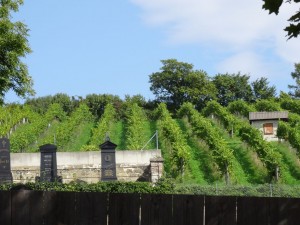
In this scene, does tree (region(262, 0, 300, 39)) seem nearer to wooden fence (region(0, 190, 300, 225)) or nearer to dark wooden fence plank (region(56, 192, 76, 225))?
wooden fence (region(0, 190, 300, 225))

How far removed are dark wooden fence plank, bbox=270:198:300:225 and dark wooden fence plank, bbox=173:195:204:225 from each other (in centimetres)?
86

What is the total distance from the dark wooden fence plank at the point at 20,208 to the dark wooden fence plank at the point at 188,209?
7.29 feet

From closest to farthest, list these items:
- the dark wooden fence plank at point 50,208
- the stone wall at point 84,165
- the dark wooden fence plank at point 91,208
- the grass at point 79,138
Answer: the dark wooden fence plank at point 91,208, the dark wooden fence plank at point 50,208, the stone wall at point 84,165, the grass at point 79,138

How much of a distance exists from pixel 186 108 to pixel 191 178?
104 feet

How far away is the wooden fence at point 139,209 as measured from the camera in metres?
6.25

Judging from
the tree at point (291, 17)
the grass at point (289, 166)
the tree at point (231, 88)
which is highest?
the tree at point (231, 88)

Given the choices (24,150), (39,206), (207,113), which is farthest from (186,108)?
(39,206)

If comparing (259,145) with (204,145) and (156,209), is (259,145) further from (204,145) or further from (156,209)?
(156,209)

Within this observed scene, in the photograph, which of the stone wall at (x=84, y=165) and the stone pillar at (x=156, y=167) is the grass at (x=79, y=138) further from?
the stone pillar at (x=156, y=167)

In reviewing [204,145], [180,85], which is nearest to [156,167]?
[204,145]

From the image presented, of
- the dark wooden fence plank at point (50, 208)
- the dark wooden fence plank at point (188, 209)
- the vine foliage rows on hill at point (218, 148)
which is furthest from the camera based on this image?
the vine foliage rows on hill at point (218, 148)

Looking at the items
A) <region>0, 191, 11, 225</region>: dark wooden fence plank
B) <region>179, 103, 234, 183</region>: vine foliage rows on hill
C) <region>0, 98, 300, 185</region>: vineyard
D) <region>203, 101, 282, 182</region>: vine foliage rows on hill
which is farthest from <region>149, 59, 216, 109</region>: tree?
<region>0, 191, 11, 225</region>: dark wooden fence plank

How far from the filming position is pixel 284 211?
20.0 feet

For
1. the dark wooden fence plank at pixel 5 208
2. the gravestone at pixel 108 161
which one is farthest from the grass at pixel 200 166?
the dark wooden fence plank at pixel 5 208
